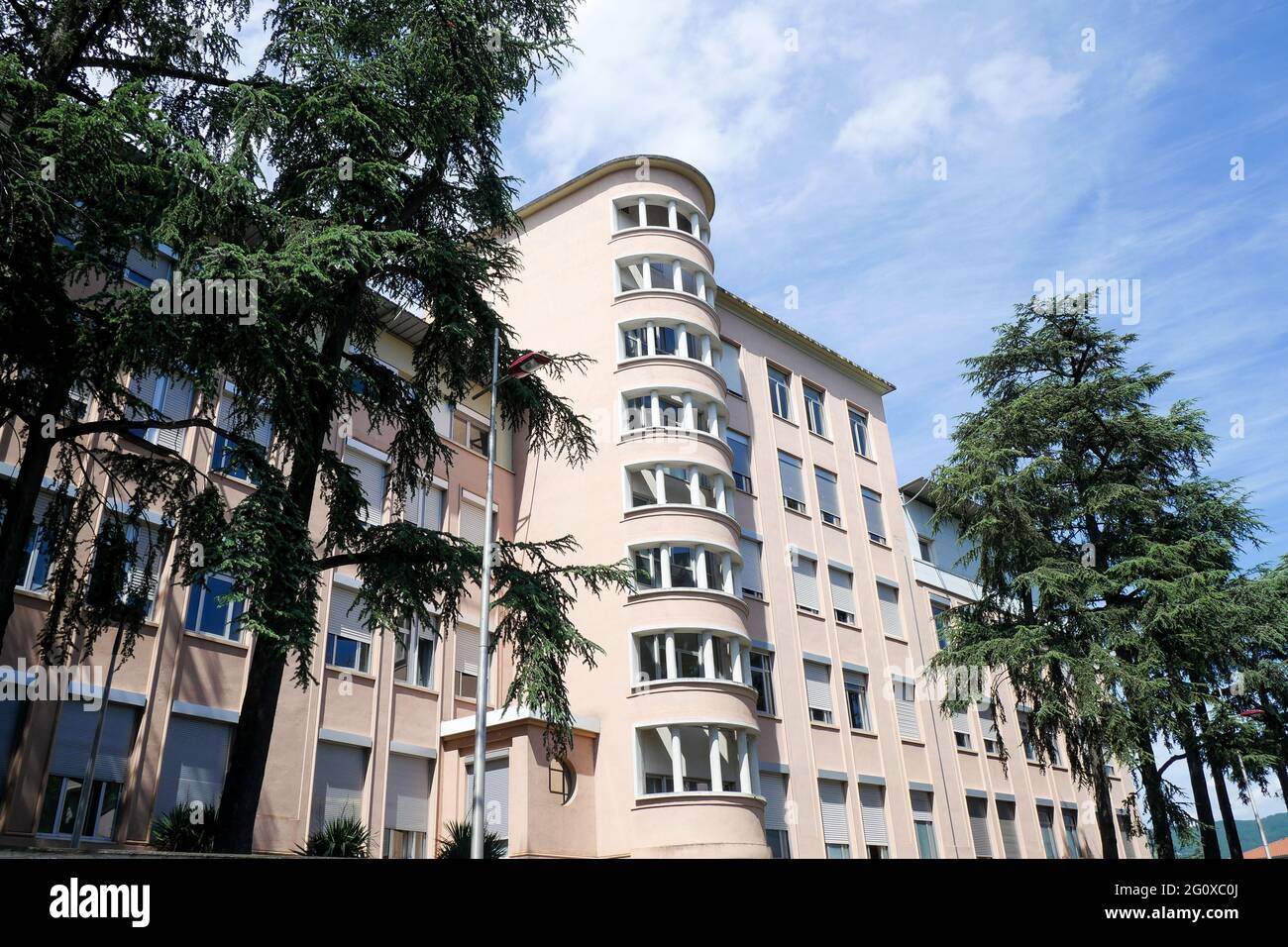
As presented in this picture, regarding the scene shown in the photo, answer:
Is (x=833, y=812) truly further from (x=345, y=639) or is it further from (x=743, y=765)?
(x=345, y=639)

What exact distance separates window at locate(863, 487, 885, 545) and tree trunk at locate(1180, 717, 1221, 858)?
16.3 m

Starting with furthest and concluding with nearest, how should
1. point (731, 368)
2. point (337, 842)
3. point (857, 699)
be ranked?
point (731, 368), point (857, 699), point (337, 842)

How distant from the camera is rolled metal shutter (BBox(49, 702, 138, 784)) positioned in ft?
57.0

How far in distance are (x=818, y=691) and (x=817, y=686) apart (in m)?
0.17

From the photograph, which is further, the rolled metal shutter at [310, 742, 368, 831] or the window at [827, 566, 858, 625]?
the window at [827, 566, 858, 625]

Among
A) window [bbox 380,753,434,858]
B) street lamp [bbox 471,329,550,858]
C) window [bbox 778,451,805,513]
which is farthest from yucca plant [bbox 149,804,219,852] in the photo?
window [bbox 778,451,805,513]

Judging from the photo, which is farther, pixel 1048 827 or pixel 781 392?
pixel 1048 827

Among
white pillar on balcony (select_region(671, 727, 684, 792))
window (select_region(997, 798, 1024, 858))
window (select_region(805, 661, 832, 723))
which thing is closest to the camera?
white pillar on balcony (select_region(671, 727, 684, 792))

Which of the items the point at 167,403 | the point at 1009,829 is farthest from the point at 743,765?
the point at 167,403

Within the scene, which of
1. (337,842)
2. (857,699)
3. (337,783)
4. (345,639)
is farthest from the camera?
(857,699)

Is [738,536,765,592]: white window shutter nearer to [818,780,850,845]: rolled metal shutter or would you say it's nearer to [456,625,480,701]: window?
[818,780,850,845]: rolled metal shutter

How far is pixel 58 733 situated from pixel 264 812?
464 centimetres

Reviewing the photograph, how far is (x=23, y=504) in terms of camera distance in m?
11.2
